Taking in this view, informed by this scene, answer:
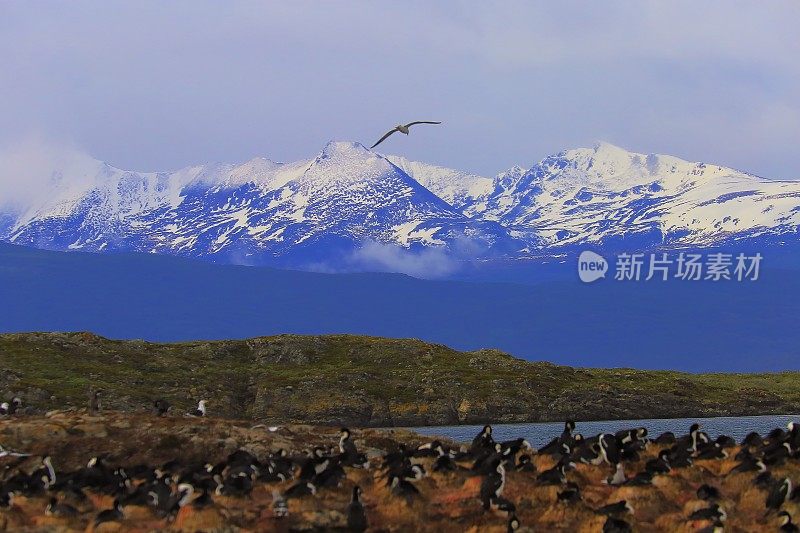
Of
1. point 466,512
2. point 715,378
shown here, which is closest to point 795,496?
point 466,512

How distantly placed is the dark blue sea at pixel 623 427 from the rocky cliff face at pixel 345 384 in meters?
6.31

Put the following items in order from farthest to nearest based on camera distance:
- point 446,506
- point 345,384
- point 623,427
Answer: point 345,384 < point 623,427 < point 446,506

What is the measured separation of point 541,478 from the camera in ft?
141

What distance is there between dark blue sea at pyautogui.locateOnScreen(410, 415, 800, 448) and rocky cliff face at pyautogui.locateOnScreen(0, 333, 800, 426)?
248 inches

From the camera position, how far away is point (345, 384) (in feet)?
488

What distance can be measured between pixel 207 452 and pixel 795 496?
29.7m

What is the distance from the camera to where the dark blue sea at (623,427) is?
373ft

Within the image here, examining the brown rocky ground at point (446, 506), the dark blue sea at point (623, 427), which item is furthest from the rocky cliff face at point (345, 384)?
the brown rocky ground at point (446, 506)

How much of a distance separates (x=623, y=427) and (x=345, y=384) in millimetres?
39126

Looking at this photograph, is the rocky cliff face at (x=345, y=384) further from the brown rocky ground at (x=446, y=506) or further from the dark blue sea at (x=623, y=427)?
the brown rocky ground at (x=446, y=506)

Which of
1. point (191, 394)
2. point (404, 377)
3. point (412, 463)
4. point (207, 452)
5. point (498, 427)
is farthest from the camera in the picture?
point (404, 377)

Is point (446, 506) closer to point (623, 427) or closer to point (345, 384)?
point (623, 427)

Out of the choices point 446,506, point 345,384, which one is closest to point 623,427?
point 345,384

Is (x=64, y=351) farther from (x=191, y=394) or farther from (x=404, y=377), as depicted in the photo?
(x=404, y=377)
